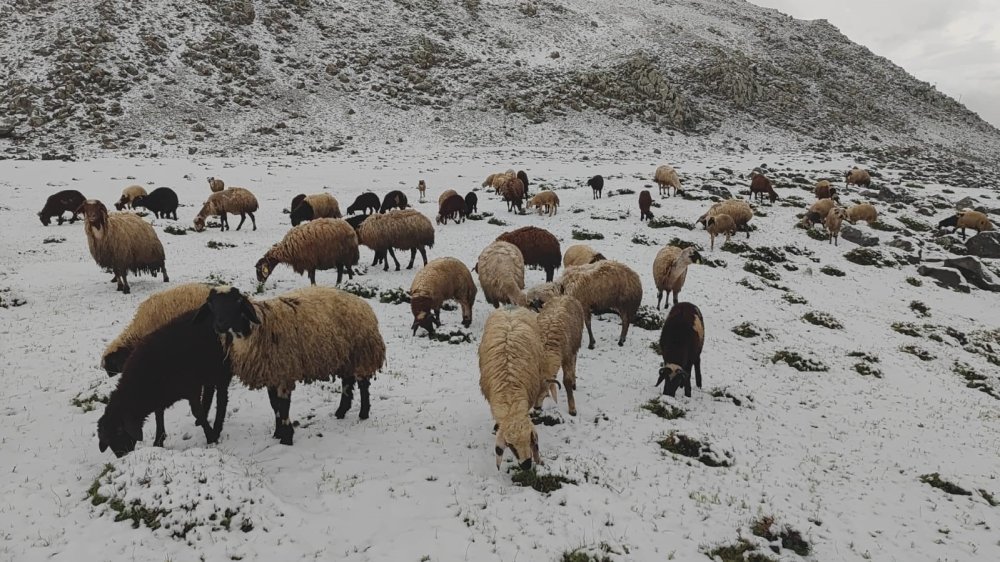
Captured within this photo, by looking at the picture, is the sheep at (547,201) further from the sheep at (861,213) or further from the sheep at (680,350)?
the sheep at (680,350)

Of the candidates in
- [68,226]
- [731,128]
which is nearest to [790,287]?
[68,226]

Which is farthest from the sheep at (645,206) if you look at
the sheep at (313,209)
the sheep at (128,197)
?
the sheep at (128,197)

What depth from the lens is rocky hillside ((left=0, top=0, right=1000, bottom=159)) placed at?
4775 cm

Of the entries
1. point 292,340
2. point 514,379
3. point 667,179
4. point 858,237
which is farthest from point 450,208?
point 858,237

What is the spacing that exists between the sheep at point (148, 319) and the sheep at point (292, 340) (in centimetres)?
193

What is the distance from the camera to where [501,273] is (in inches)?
506

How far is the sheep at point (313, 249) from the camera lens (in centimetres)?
1443

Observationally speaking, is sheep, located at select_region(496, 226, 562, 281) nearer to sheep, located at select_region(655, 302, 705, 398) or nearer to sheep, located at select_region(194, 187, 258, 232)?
sheep, located at select_region(655, 302, 705, 398)

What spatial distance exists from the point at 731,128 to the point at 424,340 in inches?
2563

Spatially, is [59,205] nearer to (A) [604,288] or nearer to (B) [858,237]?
(A) [604,288]

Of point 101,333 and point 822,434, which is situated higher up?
point 101,333

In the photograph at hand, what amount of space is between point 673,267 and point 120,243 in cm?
1570

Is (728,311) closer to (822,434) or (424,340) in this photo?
(822,434)

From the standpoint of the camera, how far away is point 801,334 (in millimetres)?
15109
